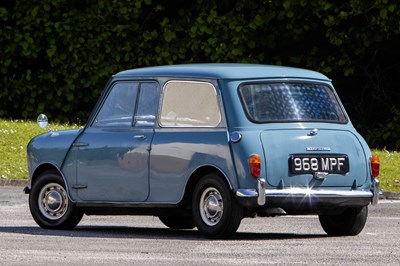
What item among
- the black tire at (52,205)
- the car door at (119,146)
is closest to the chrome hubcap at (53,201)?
the black tire at (52,205)

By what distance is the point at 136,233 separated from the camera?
47.4 ft

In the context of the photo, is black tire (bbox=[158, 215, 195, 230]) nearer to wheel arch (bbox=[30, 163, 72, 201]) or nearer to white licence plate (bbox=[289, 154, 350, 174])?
wheel arch (bbox=[30, 163, 72, 201])

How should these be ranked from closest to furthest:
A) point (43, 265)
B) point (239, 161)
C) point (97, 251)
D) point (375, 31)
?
point (43, 265) < point (97, 251) < point (239, 161) < point (375, 31)

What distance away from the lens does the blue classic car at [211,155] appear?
526 inches

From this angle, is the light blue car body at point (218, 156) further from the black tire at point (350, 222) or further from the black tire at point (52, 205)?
the black tire at point (350, 222)

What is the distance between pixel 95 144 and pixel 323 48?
45.1 ft

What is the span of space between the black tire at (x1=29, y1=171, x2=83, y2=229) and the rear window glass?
2234 millimetres

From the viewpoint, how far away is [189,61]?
1097 inches

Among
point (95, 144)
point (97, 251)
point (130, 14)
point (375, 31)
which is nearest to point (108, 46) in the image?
point (130, 14)

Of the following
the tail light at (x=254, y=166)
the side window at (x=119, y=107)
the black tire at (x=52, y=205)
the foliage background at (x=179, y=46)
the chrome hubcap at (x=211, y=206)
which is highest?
the side window at (x=119, y=107)

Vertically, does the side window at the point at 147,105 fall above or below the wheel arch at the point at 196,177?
above

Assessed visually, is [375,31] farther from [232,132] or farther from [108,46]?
[232,132]

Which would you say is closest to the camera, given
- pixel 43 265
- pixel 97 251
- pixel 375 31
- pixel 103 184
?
pixel 43 265

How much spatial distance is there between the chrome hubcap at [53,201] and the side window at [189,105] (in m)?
1.46
